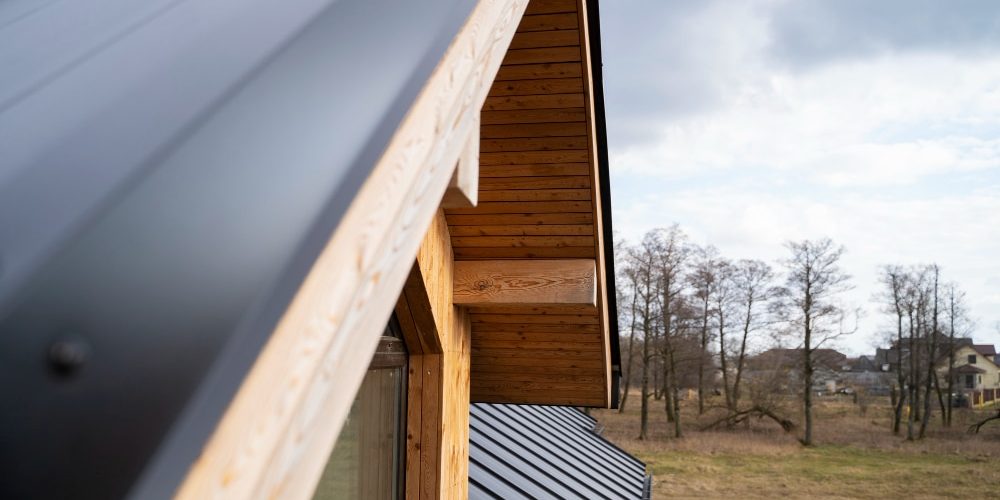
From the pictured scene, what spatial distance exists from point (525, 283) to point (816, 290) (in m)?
28.9

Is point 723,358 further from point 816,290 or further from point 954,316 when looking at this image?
point 954,316

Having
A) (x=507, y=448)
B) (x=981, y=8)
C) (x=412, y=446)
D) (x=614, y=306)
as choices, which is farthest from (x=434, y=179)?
(x=981, y=8)

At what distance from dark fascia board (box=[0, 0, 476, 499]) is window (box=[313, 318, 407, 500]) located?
180 centimetres

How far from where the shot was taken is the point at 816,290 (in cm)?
3025

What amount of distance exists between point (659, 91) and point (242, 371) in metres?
52.5

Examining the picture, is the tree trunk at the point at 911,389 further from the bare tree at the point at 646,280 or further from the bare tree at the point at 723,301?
the bare tree at the point at 646,280

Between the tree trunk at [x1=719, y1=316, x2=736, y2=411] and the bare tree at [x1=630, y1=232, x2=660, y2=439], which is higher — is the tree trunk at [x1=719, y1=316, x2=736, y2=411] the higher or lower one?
the lower one

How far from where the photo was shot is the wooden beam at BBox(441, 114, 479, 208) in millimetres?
1541

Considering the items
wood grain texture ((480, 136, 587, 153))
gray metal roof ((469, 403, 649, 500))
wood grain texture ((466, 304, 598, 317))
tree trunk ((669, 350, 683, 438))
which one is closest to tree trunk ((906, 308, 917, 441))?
tree trunk ((669, 350, 683, 438))

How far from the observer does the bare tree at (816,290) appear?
30172 mm

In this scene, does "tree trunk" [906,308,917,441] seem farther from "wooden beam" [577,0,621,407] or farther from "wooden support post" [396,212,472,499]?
"wooden support post" [396,212,472,499]

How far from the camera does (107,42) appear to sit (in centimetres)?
108

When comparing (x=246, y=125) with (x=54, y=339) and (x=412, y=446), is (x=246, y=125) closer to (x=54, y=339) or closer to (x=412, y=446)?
(x=54, y=339)

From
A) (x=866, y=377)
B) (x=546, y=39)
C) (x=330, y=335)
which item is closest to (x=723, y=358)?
(x=866, y=377)
